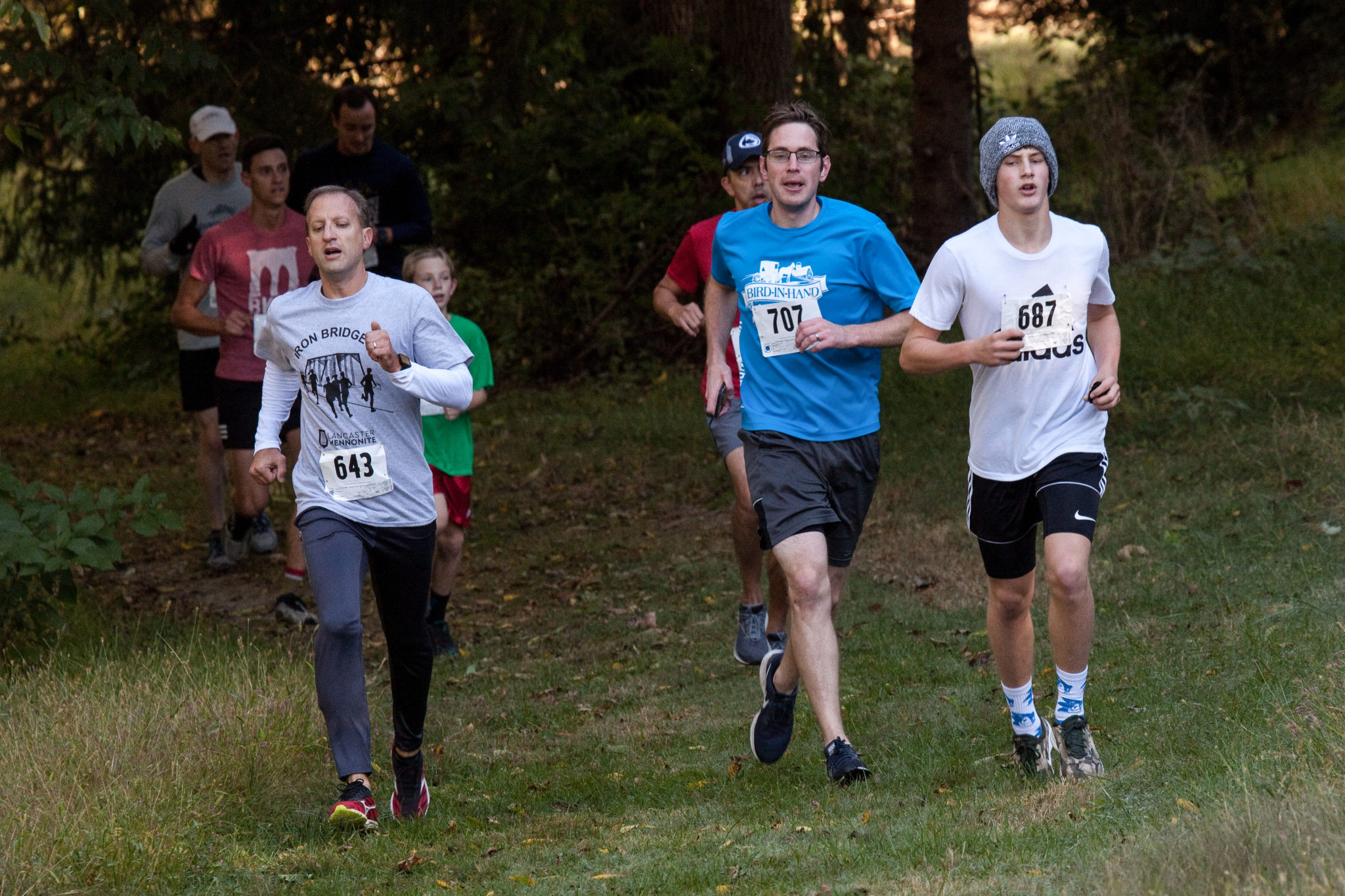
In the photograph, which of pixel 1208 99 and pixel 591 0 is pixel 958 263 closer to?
pixel 591 0

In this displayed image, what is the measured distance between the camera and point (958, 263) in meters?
4.87

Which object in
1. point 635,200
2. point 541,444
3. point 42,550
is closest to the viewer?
point 42,550

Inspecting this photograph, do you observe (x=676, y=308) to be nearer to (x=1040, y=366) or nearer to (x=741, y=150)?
(x=741, y=150)

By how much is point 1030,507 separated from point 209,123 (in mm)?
5996

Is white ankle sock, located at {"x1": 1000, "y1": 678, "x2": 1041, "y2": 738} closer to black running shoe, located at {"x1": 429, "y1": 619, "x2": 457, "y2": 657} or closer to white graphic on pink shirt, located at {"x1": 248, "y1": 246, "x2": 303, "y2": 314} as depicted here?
black running shoe, located at {"x1": 429, "y1": 619, "x2": 457, "y2": 657}

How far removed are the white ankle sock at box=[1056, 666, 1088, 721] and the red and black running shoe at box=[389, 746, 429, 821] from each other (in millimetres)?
2161

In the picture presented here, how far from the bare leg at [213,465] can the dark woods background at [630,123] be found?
3700 millimetres

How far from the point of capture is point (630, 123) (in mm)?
16172

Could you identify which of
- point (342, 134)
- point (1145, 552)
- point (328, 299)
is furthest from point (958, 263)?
point (342, 134)

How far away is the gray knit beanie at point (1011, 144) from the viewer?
482 cm

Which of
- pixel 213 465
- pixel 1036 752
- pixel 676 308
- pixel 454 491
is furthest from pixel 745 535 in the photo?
pixel 213 465

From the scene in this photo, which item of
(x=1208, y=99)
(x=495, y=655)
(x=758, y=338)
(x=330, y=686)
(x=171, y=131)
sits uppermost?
(x=1208, y=99)

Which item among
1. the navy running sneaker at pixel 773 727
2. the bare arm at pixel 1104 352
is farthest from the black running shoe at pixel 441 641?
the bare arm at pixel 1104 352

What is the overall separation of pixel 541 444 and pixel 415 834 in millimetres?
8069
